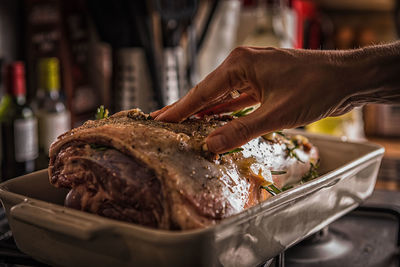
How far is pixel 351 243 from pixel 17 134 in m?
0.96

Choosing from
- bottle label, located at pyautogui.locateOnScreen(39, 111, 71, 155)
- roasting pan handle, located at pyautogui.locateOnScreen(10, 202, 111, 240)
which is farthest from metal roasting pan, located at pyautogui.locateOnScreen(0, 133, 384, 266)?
bottle label, located at pyautogui.locateOnScreen(39, 111, 71, 155)

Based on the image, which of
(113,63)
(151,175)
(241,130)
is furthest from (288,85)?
(113,63)

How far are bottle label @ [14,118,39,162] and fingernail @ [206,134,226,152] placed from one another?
0.83m

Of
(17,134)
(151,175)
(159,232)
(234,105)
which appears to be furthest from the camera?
(17,134)

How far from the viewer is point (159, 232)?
0.45 m

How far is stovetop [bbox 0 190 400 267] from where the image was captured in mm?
807

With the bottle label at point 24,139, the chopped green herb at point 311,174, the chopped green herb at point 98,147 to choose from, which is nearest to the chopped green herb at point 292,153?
the chopped green herb at point 311,174

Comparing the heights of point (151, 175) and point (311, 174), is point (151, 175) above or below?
above

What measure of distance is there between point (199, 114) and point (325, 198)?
0.30 metres

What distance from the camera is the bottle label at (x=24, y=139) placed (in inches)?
50.4

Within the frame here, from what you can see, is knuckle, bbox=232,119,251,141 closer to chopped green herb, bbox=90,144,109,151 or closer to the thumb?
the thumb

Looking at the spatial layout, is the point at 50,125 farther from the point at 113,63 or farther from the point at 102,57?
the point at 102,57

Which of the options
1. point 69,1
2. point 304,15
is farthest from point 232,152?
point 304,15

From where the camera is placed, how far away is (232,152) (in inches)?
27.5
